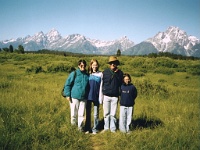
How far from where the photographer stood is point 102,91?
6359 millimetres

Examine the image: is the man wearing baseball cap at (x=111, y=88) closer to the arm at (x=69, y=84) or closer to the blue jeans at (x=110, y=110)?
the blue jeans at (x=110, y=110)

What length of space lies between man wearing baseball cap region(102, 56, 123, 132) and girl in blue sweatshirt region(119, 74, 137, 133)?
167mm

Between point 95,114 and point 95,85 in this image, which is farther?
point 95,114

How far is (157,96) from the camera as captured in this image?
11539mm

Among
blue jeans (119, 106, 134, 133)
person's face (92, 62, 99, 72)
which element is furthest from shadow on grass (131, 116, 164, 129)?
person's face (92, 62, 99, 72)

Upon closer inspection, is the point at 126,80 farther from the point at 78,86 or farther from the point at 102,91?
the point at 78,86

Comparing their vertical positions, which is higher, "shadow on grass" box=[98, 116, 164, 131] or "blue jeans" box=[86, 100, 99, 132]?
"blue jeans" box=[86, 100, 99, 132]

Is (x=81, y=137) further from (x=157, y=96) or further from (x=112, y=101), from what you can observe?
(x=157, y=96)

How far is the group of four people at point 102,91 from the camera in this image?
6184mm

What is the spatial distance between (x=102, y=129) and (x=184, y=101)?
209 inches

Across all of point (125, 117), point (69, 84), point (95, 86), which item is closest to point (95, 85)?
point (95, 86)

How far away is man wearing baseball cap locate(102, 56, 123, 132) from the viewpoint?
244 inches

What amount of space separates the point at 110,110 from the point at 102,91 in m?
0.60

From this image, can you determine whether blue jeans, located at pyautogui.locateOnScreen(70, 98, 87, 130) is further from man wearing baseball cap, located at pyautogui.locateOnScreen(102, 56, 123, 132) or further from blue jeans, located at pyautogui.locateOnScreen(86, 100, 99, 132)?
man wearing baseball cap, located at pyautogui.locateOnScreen(102, 56, 123, 132)
